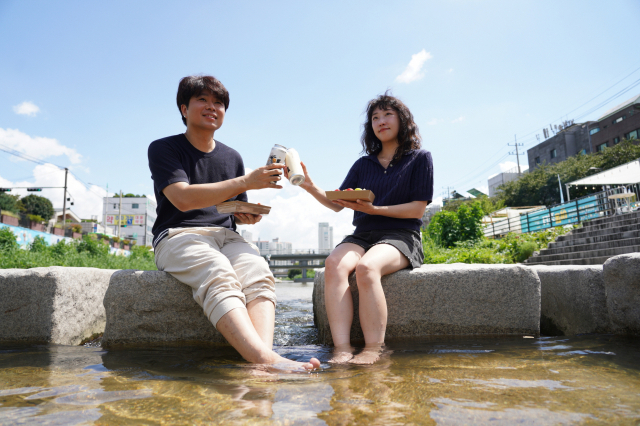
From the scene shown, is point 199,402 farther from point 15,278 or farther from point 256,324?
point 15,278

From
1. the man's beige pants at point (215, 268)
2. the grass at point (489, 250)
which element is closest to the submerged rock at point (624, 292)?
the man's beige pants at point (215, 268)

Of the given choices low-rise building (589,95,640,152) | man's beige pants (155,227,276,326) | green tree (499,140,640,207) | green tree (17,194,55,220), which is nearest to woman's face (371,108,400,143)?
man's beige pants (155,227,276,326)

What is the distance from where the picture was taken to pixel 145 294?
2.27 metres

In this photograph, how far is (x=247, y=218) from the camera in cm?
241

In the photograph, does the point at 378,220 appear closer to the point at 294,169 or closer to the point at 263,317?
the point at 294,169

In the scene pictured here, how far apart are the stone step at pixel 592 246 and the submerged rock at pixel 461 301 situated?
6.97 m

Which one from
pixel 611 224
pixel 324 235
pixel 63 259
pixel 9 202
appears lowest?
pixel 63 259

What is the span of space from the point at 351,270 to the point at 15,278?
2.04 m

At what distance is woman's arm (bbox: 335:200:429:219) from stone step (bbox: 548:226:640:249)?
779 cm

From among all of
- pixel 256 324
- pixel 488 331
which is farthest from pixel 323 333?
pixel 488 331

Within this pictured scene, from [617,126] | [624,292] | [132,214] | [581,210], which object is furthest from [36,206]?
[617,126]

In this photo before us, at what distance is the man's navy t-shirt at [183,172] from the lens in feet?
7.20

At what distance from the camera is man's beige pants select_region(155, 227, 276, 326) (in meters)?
1.86

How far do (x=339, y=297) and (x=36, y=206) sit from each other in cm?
6224
